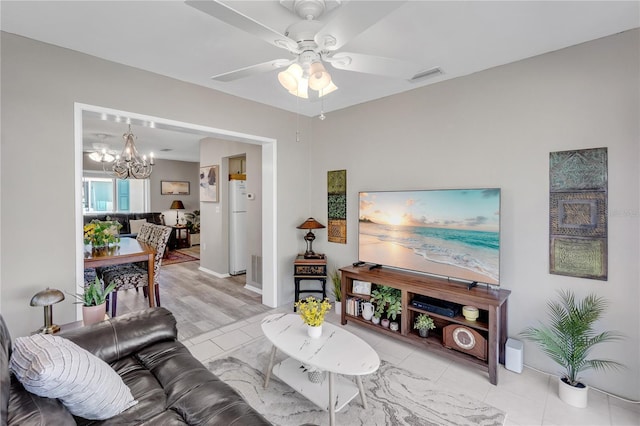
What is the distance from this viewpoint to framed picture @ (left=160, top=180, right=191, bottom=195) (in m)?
8.73

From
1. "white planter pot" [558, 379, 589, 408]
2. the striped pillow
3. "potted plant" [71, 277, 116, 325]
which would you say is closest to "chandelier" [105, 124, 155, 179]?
"potted plant" [71, 277, 116, 325]

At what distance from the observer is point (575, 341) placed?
6.83ft

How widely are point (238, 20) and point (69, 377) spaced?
168 cm

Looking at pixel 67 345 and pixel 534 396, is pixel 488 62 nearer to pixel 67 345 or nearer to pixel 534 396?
pixel 534 396

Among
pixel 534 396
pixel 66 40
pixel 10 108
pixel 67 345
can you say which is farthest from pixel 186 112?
pixel 534 396

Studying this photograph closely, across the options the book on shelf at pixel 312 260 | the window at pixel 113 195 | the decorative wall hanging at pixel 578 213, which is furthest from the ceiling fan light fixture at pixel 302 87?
the window at pixel 113 195

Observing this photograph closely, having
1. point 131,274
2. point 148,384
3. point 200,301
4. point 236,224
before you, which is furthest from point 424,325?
point 236,224

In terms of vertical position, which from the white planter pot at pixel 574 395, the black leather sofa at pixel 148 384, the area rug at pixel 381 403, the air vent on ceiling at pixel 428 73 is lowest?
the area rug at pixel 381 403

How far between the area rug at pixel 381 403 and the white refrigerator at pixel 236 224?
10.0 feet

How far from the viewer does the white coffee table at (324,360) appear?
1.78 meters

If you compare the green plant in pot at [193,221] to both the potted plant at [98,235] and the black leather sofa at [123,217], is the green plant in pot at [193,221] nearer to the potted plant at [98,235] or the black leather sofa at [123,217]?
the black leather sofa at [123,217]

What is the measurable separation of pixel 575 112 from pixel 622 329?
5.35 ft

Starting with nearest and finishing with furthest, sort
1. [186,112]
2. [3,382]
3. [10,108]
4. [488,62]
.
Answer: [3,382] → [10,108] → [488,62] → [186,112]

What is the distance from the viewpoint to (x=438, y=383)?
234 centimetres
